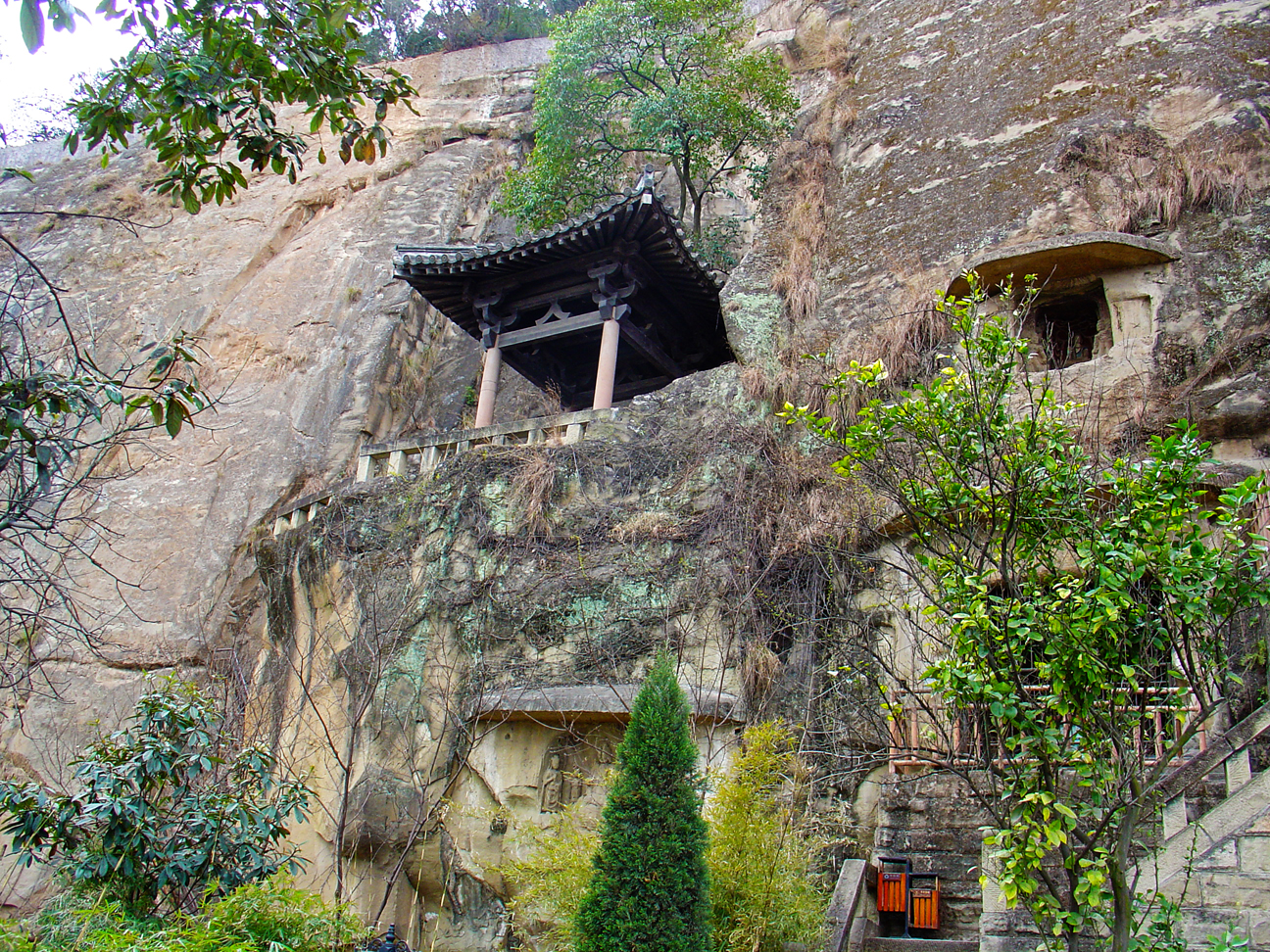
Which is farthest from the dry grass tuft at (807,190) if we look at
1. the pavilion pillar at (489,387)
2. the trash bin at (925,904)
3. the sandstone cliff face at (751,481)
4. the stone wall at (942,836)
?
the trash bin at (925,904)

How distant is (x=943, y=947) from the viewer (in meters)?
5.93

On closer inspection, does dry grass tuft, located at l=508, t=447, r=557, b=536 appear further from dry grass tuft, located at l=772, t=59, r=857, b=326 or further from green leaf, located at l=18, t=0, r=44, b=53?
green leaf, located at l=18, t=0, r=44, b=53

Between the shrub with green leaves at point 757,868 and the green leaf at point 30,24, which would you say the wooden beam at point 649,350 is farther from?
the green leaf at point 30,24

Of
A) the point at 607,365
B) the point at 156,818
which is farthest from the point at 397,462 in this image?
the point at 156,818

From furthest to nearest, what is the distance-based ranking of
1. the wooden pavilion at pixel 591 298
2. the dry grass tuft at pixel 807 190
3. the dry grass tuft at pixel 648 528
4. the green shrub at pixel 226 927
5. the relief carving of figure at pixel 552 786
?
1. the wooden pavilion at pixel 591 298
2. the dry grass tuft at pixel 807 190
3. the dry grass tuft at pixel 648 528
4. the relief carving of figure at pixel 552 786
5. the green shrub at pixel 226 927

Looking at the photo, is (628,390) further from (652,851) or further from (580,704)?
(652,851)

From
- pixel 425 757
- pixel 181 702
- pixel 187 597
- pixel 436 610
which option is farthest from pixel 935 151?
pixel 187 597

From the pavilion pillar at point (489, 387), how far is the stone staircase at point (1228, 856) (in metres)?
8.80

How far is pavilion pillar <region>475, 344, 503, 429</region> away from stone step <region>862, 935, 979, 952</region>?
7600mm

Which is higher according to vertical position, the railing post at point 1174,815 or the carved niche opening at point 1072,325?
the carved niche opening at point 1072,325

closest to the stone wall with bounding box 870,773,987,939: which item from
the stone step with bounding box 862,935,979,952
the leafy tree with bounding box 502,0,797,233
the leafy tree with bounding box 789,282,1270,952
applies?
the stone step with bounding box 862,935,979,952

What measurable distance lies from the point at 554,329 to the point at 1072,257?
235 inches

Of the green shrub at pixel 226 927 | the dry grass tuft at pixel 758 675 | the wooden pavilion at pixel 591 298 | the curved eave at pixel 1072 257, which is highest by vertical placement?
the wooden pavilion at pixel 591 298

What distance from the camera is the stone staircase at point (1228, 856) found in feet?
15.1
